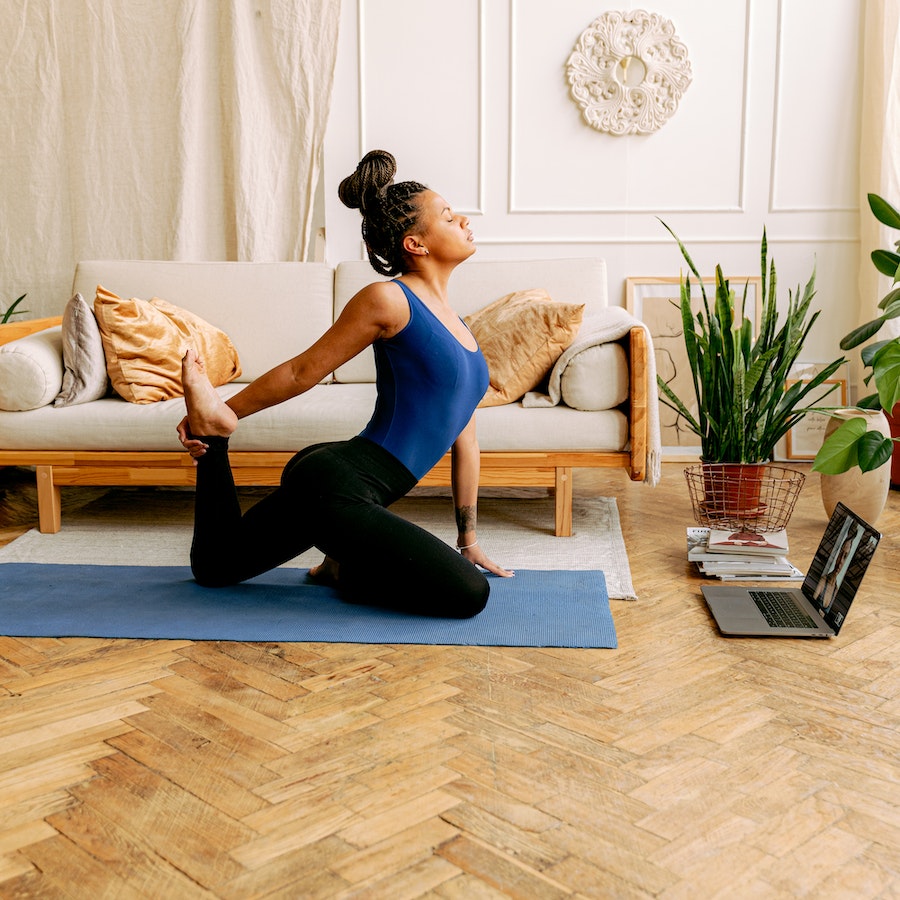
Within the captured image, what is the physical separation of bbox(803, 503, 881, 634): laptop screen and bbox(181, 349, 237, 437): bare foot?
1392 mm

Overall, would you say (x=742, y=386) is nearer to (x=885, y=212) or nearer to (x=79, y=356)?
(x=885, y=212)

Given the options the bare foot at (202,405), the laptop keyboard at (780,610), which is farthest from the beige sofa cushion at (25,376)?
the laptop keyboard at (780,610)

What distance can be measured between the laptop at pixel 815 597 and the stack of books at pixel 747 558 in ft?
0.41

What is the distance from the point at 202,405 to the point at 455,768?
1.08m

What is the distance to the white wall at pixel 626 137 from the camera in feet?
13.8

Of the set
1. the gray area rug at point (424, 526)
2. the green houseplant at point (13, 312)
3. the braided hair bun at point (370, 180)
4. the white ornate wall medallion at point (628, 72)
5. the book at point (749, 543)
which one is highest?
the white ornate wall medallion at point (628, 72)

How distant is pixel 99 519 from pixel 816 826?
2.60 metres

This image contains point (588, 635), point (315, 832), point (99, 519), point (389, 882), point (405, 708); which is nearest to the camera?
point (389, 882)

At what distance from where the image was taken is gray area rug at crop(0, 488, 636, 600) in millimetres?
2824

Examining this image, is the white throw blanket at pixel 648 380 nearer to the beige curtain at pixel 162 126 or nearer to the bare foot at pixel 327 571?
the bare foot at pixel 327 571

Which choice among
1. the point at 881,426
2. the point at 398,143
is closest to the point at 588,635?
the point at 881,426

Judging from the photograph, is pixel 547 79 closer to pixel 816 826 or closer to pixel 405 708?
pixel 405 708

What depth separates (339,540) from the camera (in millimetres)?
2273

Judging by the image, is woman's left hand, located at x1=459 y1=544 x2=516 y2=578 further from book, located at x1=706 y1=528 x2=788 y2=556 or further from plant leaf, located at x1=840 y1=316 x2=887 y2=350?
plant leaf, located at x1=840 y1=316 x2=887 y2=350
